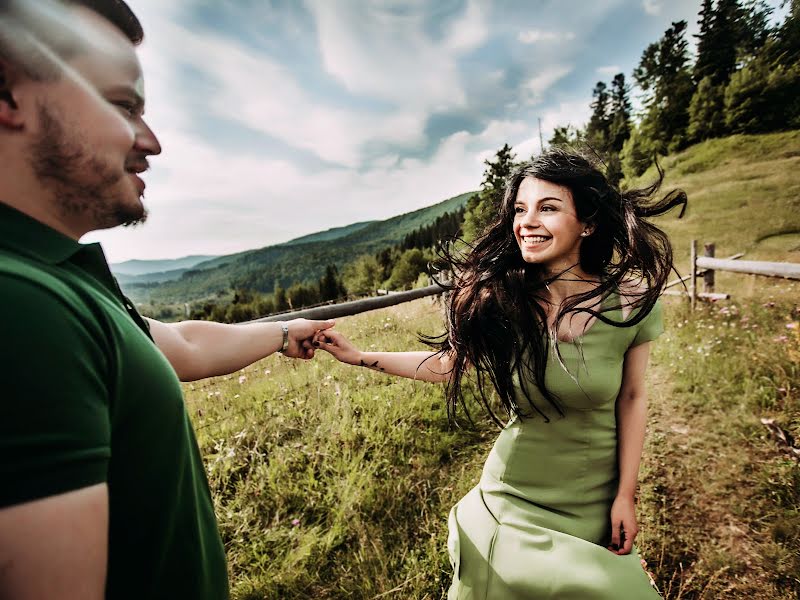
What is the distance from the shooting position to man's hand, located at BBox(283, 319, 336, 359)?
7.04 feet

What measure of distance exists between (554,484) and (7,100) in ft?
7.72

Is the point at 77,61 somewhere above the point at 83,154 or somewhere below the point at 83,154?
above

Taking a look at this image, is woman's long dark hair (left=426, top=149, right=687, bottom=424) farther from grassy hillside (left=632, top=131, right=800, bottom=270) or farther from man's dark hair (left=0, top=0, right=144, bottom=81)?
grassy hillside (left=632, top=131, right=800, bottom=270)

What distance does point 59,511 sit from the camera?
0.53 meters

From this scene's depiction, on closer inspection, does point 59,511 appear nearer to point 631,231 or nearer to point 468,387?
point 631,231

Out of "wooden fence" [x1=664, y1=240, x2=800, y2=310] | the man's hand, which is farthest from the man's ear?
"wooden fence" [x1=664, y1=240, x2=800, y2=310]

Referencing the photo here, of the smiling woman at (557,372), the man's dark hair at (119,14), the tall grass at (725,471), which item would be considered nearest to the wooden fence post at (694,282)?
the tall grass at (725,471)

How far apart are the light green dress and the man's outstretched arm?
4.26 ft

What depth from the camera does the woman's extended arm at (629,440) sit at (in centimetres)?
179

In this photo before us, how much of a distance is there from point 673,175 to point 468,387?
41270 mm

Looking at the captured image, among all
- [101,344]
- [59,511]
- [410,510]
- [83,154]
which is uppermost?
[83,154]

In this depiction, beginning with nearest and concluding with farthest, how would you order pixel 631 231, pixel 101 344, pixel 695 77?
pixel 101 344 < pixel 631 231 < pixel 695 77

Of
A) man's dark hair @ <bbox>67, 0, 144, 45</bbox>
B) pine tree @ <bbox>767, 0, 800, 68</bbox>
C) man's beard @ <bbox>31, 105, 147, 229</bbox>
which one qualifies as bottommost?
man's beard @ <bbox>31, 105, 147, 229</bbox>

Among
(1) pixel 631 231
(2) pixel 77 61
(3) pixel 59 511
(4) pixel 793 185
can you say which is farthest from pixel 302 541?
(4) pixel 793 185
